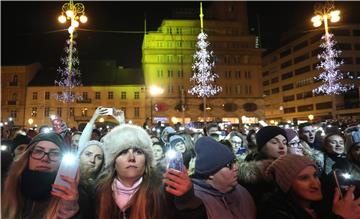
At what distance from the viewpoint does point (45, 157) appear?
344 centimetres

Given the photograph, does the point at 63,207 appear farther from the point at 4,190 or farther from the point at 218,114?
the point at 218,114

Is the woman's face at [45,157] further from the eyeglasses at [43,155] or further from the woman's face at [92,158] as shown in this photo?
the woman's face at [92,158]

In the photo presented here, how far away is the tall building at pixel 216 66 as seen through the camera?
5766 cm

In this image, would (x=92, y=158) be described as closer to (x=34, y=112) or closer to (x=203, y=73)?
(x=203, y=73)

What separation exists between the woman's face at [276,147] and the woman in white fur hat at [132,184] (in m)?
1.83

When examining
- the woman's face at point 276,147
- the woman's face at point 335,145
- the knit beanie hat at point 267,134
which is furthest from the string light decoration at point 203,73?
the woman's face at point 276,147

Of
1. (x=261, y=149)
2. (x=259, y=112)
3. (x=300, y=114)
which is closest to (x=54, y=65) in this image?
(x=259, y=112)

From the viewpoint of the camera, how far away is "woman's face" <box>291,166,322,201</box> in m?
3.00

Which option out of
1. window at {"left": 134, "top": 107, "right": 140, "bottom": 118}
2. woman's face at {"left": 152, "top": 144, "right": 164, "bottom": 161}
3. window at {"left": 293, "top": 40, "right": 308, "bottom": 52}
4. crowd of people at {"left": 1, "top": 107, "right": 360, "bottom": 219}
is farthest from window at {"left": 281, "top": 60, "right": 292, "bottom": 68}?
crowd of people at {"left": 1, "top": 107, "right": 360, "bottom": 219}

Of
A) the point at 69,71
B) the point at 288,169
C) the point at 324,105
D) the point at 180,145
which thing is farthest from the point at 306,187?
the point at 324,105

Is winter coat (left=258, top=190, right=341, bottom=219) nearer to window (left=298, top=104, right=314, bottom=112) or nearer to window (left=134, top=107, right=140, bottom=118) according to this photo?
window (left=134, top=107, right=140, bottom=118)

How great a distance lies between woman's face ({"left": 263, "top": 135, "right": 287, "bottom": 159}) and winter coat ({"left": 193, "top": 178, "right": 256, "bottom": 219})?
1.10m

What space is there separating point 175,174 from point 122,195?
31.0 inches

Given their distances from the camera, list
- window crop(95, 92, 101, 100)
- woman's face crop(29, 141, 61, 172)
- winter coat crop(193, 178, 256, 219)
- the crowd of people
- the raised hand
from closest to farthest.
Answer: the raised hand → the crowd of people → winter coat crop(193, 178, 256, 219) → woman's face crop(29, 141, 61, 172) → window crop(95, 92, 101, 100)
